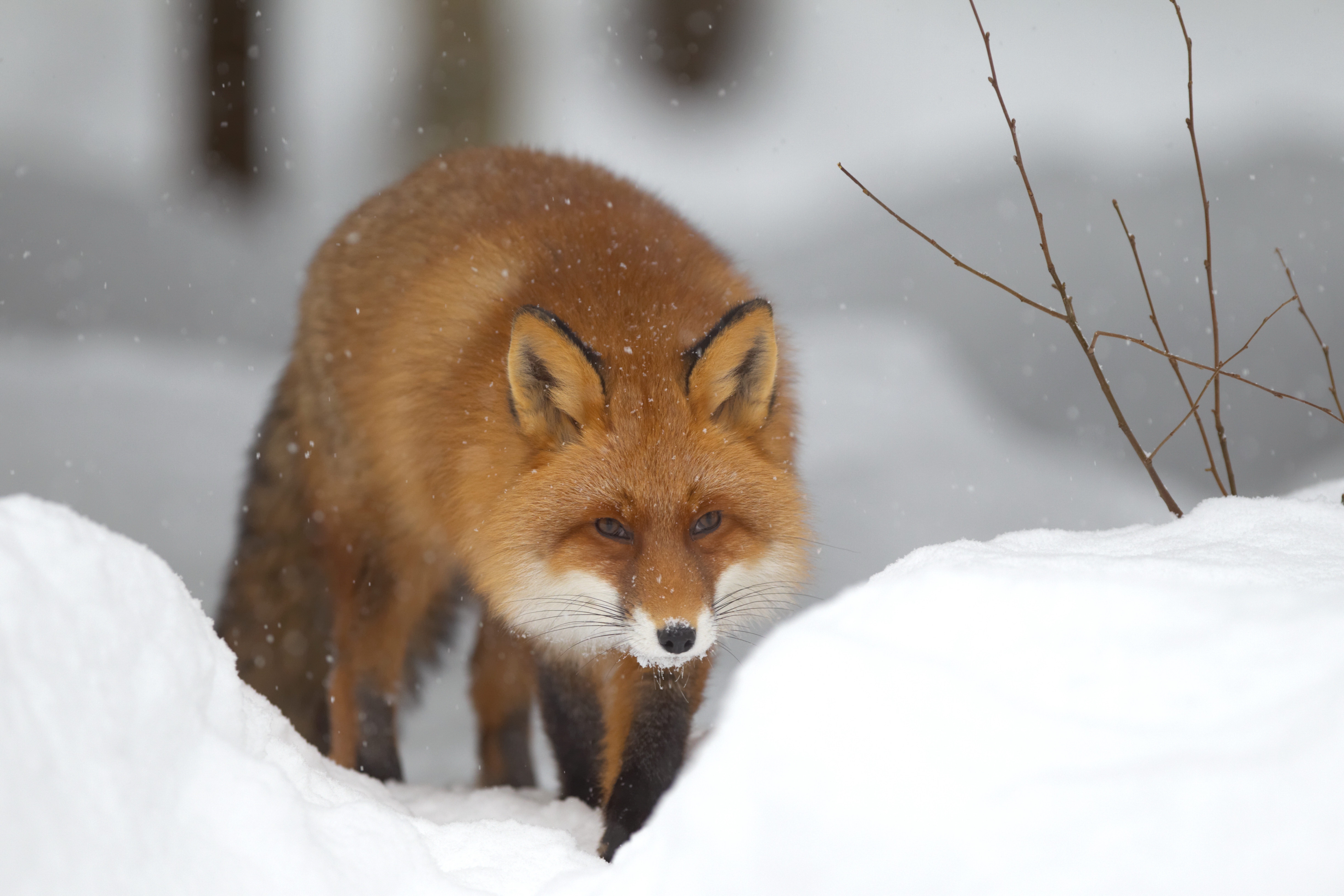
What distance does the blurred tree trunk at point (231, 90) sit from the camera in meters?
6.86

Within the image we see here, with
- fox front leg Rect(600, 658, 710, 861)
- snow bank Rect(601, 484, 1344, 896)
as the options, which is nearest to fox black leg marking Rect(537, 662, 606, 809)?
fox front leg Rect(600, 658, 710, 861)

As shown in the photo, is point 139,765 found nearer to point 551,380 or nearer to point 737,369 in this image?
point 551,380

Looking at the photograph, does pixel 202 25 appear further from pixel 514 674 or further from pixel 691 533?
pixel 691 533

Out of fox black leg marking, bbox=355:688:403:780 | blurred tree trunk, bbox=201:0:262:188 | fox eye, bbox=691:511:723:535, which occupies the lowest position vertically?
fox black leg marking, bbox=355:688:403:780

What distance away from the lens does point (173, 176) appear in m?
7.52

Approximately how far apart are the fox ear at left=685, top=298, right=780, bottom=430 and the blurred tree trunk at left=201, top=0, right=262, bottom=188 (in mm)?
5920

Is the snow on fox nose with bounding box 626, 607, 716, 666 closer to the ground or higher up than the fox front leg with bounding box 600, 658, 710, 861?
higher up

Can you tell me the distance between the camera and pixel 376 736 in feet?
10.5

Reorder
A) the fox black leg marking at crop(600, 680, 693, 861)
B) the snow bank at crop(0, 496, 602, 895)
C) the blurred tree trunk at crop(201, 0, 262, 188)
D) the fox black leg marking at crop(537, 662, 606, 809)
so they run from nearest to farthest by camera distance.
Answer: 1. the snow bank at crop(0, 496, 602, 895)
2. the fox black leg marking at crop(600, 680, 693, 861)
3. the fox black leg marking at crop(537, 662, 606, 809)
4. the blurred tree trunk at crop(201, 0, 262, 188)

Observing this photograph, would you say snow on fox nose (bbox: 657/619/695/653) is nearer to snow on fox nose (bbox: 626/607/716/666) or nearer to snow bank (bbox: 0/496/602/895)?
snow on fox nose (bbox: 626/607/716/666)

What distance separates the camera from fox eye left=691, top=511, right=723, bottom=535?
91.4 inches

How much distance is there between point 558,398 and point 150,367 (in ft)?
18.6

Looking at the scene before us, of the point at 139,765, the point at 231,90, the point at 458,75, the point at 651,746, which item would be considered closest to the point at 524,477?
the point at 651,746

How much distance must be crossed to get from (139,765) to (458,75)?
576cm
